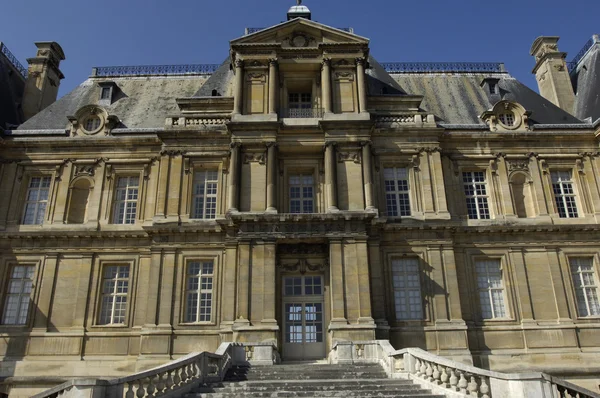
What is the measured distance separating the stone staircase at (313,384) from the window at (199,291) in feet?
13.3

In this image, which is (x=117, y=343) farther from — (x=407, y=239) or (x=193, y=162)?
(x=407, y=239)

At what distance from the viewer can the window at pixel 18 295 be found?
19547 millimetres

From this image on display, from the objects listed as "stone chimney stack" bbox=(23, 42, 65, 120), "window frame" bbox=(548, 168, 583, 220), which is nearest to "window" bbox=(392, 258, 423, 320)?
"window frame" bbox=(548, 168, 583, 220)

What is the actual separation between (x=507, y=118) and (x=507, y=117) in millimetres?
47

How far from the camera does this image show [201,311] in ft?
62.3

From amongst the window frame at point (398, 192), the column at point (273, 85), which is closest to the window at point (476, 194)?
the window frame at point (398, 192)

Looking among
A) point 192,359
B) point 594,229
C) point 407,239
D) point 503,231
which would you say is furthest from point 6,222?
point 594,229

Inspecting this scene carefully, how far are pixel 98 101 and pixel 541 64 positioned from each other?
69.7 feet

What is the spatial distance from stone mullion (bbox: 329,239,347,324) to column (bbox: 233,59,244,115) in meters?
6.48

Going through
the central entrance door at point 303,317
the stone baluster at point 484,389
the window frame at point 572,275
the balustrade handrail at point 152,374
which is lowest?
the stone baluster at point 484,389

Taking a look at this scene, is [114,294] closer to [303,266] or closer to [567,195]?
[303,266]

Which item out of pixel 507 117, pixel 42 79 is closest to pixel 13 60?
pixel 42 79

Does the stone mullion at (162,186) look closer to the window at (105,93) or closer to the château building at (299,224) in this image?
the château building at (299,224)

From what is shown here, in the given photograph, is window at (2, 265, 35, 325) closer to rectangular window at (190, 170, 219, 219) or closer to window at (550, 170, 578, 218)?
rectangular window at (190, 170, 219, 219)
